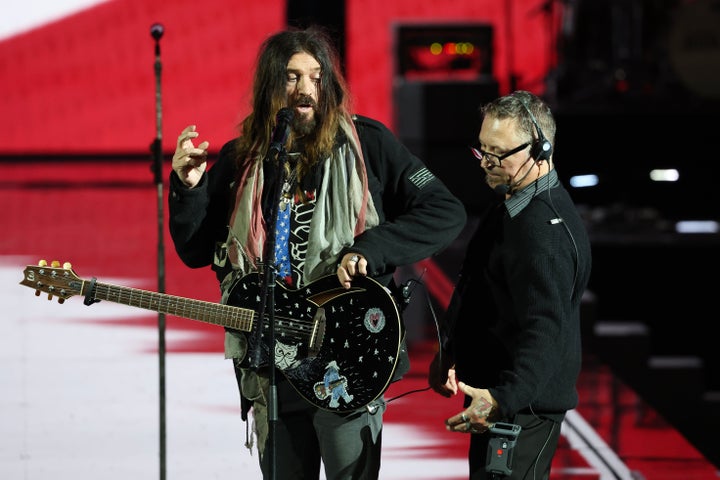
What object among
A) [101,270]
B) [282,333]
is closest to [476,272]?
[282,333]

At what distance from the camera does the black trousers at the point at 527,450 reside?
232 cm

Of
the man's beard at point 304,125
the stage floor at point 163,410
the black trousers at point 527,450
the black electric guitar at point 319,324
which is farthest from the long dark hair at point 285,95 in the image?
the stage floor at point 163,410

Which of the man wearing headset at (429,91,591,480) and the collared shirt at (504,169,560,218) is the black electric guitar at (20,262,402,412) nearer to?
the man wearing headset at (429,91,591,480)

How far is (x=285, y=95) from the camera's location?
8.57 feet

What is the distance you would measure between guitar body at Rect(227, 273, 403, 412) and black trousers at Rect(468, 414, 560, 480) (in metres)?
0.29

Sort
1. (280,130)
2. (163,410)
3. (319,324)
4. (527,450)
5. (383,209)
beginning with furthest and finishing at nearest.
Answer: (163,410), (383,209), (319,324), (280,130), (527,450)

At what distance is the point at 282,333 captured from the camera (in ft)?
8.51

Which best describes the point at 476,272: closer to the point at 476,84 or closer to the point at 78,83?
the point at 476,84

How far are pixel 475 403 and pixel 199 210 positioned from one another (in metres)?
0.80

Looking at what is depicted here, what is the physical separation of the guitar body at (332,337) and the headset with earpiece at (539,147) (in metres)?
0.47

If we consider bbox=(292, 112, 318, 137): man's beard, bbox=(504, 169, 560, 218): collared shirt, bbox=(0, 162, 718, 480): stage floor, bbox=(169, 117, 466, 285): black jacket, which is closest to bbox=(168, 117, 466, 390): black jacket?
bbox=(169, 117, 466, 285): black jacket

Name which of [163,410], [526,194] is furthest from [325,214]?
[163,410]

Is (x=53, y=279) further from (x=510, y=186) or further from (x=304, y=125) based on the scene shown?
(x=510, y=186)

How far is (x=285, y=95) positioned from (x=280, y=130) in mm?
200
